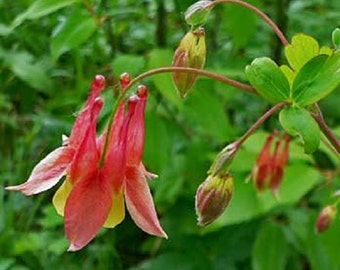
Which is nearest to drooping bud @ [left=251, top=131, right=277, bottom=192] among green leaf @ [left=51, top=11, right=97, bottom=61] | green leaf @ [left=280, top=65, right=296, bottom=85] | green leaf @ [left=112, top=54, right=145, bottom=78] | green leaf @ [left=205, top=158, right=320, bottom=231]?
green leaf @ [left=205, top=158, right=320, bottom=231]

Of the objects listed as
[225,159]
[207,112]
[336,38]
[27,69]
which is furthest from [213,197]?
[27,69]

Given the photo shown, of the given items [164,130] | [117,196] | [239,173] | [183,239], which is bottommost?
[183,239]

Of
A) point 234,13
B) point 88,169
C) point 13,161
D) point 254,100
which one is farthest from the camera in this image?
point 254,100

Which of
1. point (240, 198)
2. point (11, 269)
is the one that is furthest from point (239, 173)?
point (11, 269)

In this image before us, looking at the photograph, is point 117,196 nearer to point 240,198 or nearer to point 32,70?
point 240,198

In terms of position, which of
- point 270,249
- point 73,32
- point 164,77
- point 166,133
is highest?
point 73,32

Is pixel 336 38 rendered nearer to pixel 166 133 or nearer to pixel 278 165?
pixel 278 165
